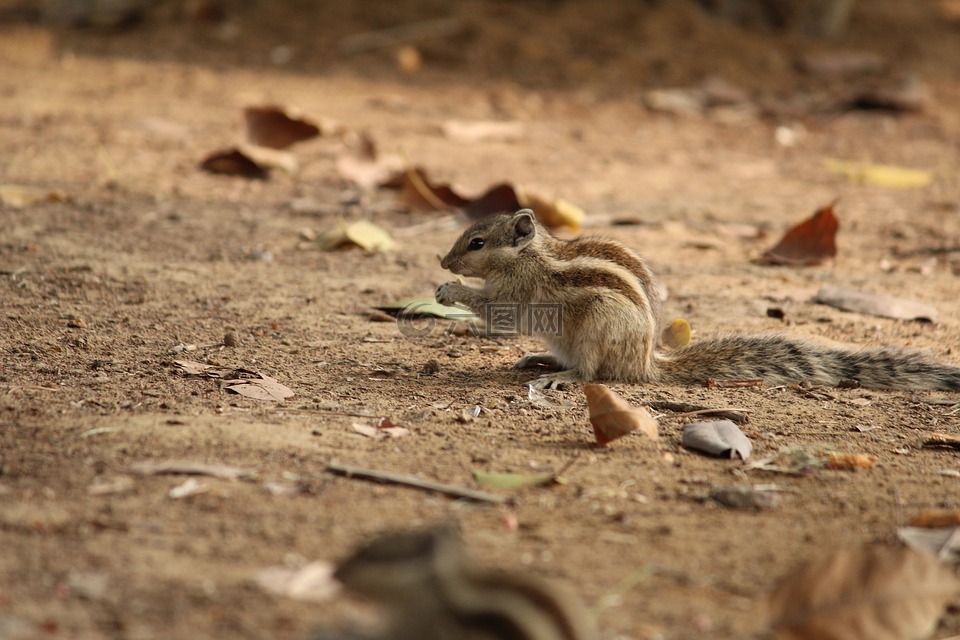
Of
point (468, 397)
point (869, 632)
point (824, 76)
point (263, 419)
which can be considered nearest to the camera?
point (869, 632)

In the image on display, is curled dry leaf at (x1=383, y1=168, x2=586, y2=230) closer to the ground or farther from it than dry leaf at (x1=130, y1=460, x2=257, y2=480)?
farther from it

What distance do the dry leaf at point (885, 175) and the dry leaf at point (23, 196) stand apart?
6.06 m

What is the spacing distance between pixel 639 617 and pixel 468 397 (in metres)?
1.87

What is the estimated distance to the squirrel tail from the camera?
15.2ft

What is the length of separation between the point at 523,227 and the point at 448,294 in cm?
→ 47

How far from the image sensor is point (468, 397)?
4.39 m

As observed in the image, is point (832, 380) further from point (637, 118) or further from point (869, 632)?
point (637, 118)

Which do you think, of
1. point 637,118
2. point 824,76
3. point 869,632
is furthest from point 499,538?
point 824,76

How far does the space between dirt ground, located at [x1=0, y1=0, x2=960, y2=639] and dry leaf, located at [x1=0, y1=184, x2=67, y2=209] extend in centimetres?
10

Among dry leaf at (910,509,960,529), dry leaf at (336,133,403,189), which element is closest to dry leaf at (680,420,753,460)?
dry leaf at (910,509,960,529)

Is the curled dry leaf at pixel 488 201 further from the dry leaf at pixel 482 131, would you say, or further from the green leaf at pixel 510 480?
the green leaf at pixel 510 480

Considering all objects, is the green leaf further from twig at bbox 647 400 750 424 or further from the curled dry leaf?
the curled dry leaf

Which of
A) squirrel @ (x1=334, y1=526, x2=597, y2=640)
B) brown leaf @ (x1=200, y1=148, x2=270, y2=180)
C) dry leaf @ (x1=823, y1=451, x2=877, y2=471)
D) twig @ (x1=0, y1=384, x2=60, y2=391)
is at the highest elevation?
brown leaf @ (x1=200, y1=148, x2=270, y2=180)

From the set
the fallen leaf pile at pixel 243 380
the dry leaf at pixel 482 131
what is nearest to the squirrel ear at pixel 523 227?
the fallen leaf pile at pixel 243 380
